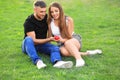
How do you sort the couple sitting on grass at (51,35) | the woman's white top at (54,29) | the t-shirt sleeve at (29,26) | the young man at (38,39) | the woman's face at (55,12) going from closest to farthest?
the young man at (38,39), the couple sitting on grass at (51,35), the woman's face at (55,12), the t-shirt sleeve at (29,26), the woman's white top at (54,29)

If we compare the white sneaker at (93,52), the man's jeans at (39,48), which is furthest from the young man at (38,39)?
the white sneaker at (93,52)

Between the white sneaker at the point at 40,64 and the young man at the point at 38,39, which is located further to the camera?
the young man at the point at 38,39

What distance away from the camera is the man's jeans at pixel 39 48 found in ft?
22.7

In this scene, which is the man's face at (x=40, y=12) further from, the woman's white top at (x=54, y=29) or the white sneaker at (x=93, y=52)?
the white sneaker at (x=93, y=52)

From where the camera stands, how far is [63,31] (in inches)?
290

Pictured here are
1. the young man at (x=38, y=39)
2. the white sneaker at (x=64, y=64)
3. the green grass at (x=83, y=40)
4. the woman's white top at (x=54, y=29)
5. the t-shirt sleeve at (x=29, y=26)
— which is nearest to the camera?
the green grass at (x=83, y=40)

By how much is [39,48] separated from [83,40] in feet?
6.34

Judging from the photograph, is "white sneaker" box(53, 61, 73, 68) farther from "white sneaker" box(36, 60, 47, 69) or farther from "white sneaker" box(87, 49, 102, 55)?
"white sneaker" box(87, 49, 102, 55)

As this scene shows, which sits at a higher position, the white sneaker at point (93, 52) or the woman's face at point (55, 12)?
the woman's face at point (55, 12)

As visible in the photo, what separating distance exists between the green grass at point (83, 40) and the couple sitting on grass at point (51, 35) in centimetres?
17

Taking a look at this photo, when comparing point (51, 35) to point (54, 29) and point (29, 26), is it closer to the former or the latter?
point (54, 29)

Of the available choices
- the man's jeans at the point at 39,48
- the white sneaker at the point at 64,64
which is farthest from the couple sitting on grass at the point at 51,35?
the white sneaker at the point at 64,64

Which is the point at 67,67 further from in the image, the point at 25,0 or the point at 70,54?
the point at 25,0

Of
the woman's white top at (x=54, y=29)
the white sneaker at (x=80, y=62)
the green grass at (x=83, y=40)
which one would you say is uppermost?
the woman's white top at (x=54, y=29)
